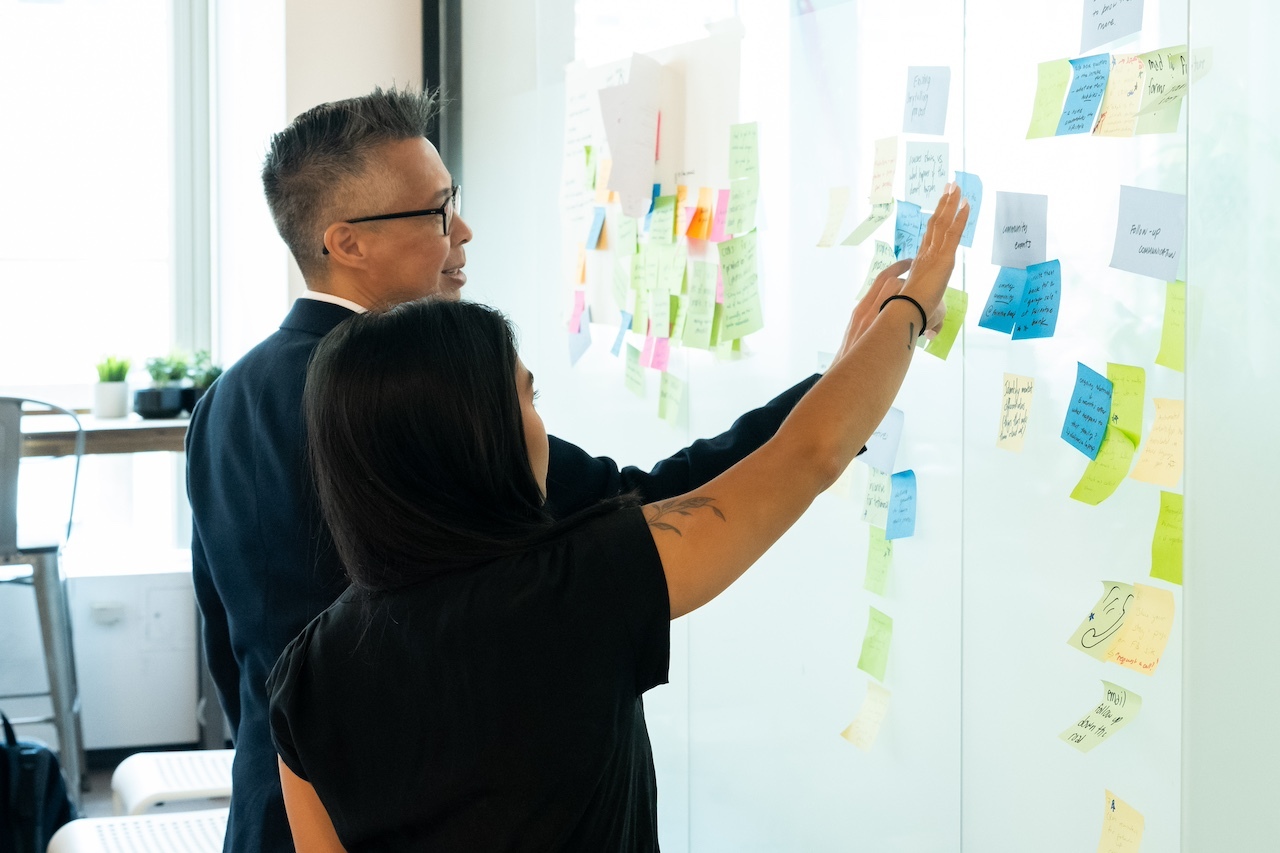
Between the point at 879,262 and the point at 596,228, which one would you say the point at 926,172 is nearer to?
the point at 879,262

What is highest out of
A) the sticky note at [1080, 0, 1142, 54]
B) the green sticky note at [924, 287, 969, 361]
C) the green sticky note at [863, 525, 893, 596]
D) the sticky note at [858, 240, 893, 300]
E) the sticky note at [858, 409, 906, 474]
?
the sticky note at [1080, 0, 1142, 54]

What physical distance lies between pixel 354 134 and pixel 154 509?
3251 mm

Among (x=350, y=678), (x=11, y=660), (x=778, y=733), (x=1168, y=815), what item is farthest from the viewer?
(x=11, y=660)

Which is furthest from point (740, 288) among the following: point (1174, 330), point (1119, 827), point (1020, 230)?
point (1119, 827)

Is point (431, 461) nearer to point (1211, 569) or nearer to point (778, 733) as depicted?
point (1211, 569)

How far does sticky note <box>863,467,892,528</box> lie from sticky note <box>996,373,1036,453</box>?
0.74 ft

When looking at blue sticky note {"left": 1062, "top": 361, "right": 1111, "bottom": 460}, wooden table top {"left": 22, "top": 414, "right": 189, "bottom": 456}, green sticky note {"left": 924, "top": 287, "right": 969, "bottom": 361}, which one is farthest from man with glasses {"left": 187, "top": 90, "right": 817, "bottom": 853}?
wooden table top {"left": 22, "top": 414, "right": 189, "bottom": 456}

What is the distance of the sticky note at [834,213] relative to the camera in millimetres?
1617

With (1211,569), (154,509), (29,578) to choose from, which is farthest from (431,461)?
(154,509)

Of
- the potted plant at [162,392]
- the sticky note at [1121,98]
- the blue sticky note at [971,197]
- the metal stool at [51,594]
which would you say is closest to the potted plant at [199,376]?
the potted plant at [162,392]

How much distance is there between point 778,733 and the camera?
6.13ft

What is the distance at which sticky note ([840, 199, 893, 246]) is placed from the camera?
5.01ft

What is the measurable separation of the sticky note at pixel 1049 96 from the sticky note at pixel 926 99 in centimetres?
15

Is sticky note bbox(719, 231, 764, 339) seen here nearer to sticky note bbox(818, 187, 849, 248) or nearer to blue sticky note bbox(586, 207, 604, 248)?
sticky note bbox(818, 187, 849, 248)
